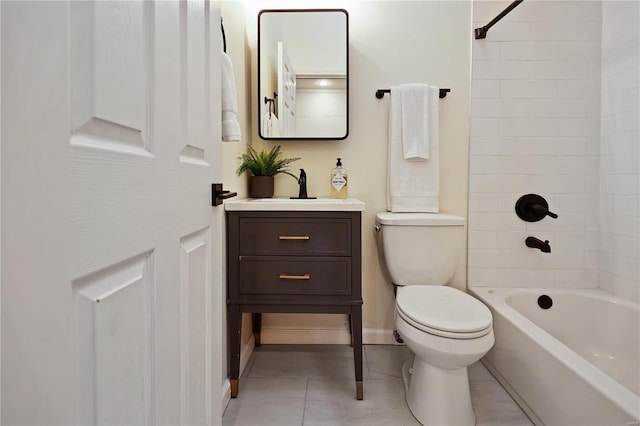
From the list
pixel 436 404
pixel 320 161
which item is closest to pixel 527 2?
pixel 320 161

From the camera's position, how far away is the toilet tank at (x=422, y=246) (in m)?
1.67

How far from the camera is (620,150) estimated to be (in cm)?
172

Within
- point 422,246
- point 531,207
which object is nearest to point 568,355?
point 422,246

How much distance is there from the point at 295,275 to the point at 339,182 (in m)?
0.63

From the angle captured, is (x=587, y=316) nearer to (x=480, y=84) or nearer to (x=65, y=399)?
(x=480, y=84)

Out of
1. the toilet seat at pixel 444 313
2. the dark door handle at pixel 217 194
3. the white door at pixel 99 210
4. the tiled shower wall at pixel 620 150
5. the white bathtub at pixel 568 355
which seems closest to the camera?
the white door at pixel 99 210

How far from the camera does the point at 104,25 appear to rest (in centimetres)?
44

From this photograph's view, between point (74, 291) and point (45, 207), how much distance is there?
4.4 inches

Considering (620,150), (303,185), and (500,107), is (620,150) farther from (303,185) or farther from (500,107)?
(303,185)

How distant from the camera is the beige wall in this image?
1.91 meters

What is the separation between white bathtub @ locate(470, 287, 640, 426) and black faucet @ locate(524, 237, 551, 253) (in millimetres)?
247

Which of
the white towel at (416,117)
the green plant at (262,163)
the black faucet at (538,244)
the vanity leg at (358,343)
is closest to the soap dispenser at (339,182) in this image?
the green plant at (262,163)

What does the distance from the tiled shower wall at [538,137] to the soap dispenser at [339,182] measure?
29.2 inches

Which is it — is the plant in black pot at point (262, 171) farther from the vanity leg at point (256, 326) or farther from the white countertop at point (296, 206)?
the vanity leg at point (256, 326)
